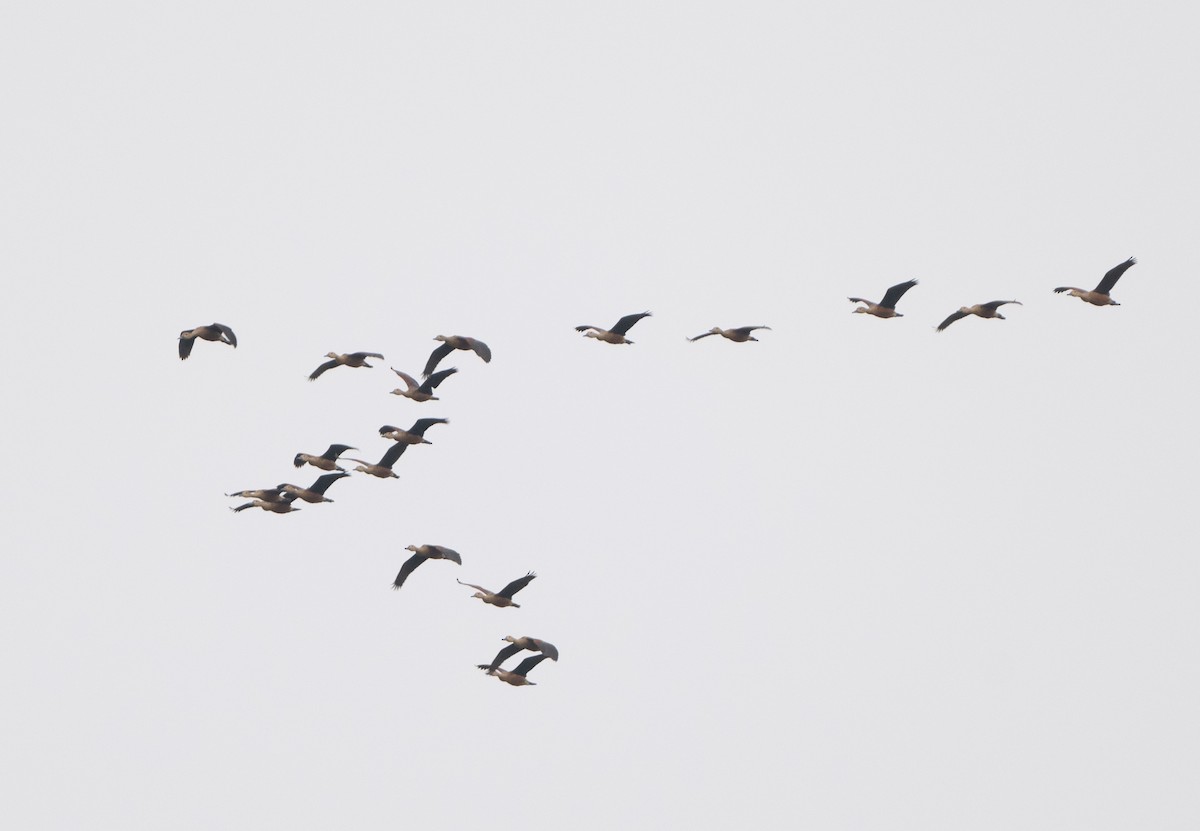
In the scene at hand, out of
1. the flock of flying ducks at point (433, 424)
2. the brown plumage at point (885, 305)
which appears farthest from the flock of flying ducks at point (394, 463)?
the brown plumage at point (885, 305)

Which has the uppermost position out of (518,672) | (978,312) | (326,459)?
(978,312)

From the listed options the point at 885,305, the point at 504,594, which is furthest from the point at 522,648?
the point at 885,305

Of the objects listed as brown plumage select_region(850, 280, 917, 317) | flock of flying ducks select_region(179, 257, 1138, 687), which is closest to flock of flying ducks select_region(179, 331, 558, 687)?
flock of flying ducks select_region(179, 257, 1138, 687)

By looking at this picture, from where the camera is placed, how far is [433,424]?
49.8 metres

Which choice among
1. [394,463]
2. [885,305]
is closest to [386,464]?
[394,463]

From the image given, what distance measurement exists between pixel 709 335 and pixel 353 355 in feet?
29.1

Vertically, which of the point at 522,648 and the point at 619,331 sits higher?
the point at 619,331

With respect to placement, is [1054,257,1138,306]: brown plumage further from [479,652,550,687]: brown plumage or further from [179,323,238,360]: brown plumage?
[179,323,238,360]: brown plumage

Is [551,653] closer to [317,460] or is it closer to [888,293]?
[317,460]

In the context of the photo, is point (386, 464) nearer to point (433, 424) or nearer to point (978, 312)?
point (433, 424)

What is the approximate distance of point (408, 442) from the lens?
50312 mm

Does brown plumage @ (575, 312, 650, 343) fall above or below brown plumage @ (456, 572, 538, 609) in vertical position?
above

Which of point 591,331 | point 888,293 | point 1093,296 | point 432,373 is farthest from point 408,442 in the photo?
point 1093,296

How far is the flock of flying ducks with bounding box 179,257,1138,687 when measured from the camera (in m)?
50.0
